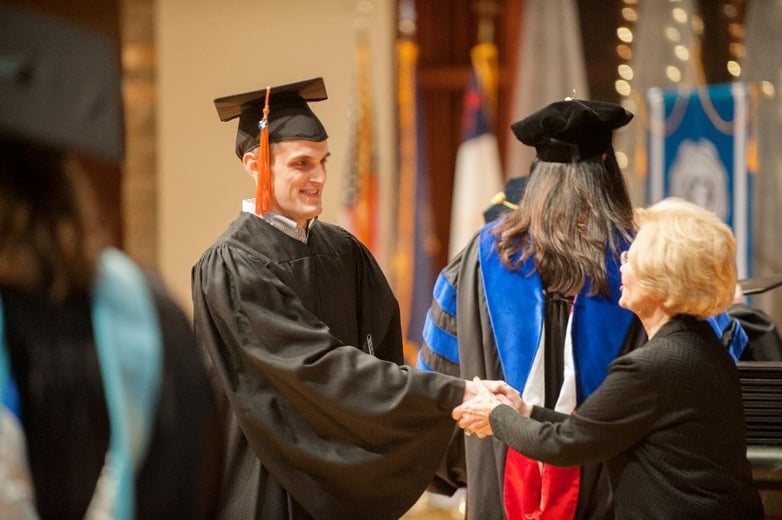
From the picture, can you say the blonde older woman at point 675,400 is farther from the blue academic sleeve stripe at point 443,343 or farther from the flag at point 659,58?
the flag at point 659,58

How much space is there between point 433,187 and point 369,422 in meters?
4.33

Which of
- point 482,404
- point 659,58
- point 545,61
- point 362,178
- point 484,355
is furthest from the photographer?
point 545,61

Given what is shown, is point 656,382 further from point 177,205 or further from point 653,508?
point 177,205

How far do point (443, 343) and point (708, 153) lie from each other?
3262 mm

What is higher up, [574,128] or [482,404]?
[574,128]

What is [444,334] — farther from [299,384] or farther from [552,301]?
[299,384]

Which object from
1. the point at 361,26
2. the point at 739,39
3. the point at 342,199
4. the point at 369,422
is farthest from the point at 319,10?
the point at 369,422

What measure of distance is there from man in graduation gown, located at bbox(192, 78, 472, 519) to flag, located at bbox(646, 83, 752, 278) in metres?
3.47

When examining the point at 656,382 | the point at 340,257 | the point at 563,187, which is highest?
the point at 563,187

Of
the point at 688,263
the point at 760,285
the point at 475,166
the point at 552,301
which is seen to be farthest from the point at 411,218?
the point at 688,263

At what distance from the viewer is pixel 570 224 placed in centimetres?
296

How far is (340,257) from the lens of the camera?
3.05m

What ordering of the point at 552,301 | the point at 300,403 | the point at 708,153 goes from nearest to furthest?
the point at 300,403, the point at 552,301, the point at 708,153

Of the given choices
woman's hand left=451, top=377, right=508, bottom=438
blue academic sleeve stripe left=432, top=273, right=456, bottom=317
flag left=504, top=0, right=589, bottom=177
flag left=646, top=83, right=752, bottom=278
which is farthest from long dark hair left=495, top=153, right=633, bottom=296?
flag left=504, top=0, right=589, bottom=177
